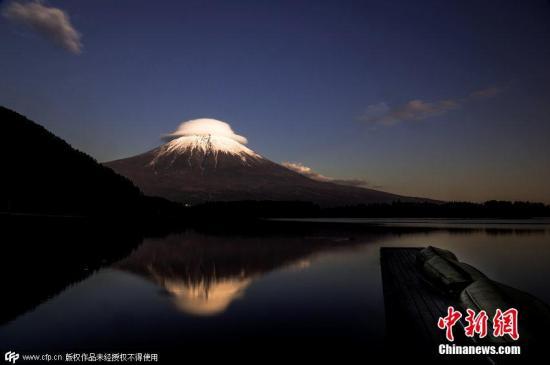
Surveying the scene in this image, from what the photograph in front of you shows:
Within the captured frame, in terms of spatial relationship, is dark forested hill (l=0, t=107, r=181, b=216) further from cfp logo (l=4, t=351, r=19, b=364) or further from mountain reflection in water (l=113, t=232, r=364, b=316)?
cfp logo (l=4, t=351, r=19, b=364)

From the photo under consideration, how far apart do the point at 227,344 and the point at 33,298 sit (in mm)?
11006

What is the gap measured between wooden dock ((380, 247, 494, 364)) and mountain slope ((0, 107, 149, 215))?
88741mm

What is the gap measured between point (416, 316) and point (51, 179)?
107 metres

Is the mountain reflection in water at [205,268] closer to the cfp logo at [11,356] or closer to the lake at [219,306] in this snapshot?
the lake at [219,306]

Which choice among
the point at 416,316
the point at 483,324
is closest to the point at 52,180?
the point at 416,316

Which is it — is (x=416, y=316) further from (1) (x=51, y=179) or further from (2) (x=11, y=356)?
(1) (x=51, y=179)

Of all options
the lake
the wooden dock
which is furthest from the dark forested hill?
the wooden dock

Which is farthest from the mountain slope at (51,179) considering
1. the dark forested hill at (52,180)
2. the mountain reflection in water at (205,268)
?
the mountain reflection in water at (205,268)

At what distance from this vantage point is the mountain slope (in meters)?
85.5

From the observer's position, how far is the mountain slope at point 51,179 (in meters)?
85.5

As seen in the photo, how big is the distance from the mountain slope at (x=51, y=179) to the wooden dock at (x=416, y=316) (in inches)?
3494

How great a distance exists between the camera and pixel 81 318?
13.6 metres

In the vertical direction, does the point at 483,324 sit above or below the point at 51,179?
below

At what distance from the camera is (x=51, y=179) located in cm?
9644
